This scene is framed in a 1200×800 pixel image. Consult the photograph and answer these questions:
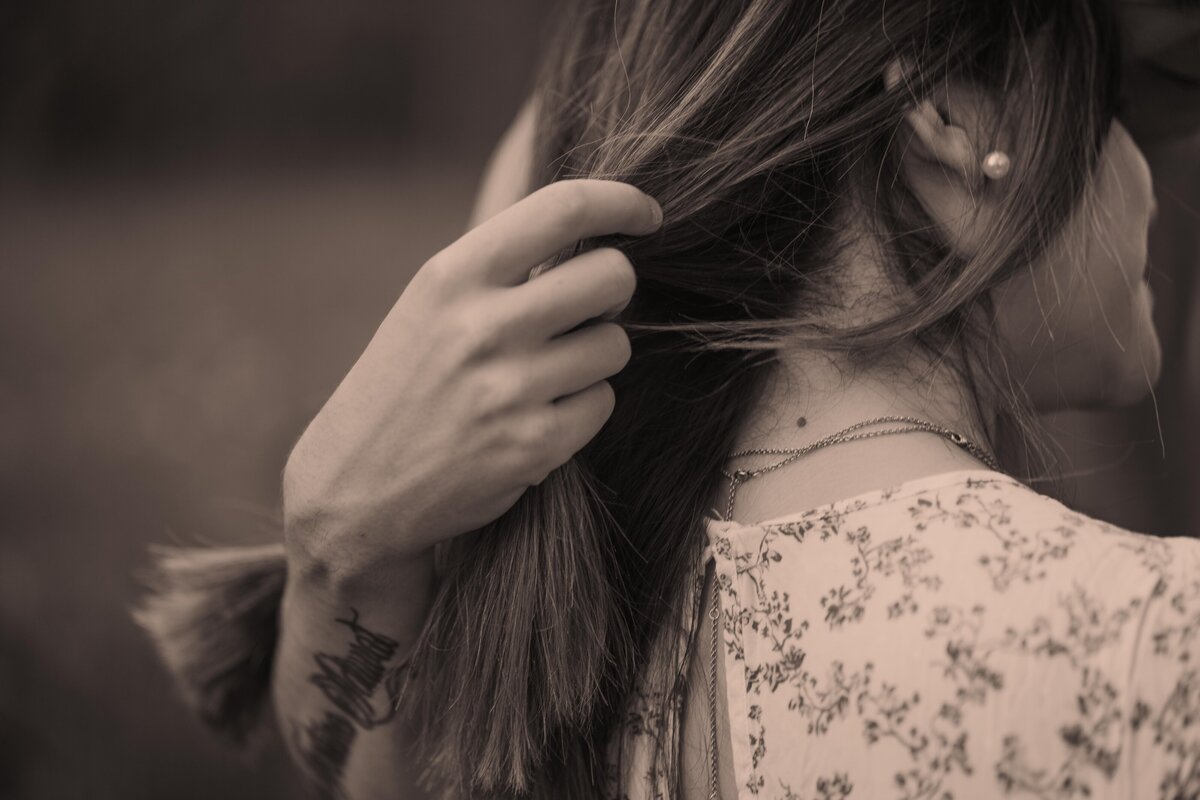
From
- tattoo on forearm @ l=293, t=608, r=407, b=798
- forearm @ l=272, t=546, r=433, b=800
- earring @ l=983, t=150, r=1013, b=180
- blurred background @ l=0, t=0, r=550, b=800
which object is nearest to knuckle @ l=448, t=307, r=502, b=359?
forearm @ l=272, t=546, r=433, b=800

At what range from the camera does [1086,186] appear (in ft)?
3.32

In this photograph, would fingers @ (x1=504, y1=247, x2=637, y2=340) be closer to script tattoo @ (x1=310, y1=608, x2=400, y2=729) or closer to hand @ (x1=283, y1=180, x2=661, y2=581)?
hand @ (x1=283, y1=180, x2=661, y2=581)

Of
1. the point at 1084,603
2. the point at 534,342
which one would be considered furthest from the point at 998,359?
the point at 534,342

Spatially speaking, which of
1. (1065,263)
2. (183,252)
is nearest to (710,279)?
(1065,263)

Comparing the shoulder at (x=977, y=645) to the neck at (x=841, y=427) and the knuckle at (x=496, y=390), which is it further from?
the knuckle at (x=496, y=390)

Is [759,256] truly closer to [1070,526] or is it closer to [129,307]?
[1070,526]

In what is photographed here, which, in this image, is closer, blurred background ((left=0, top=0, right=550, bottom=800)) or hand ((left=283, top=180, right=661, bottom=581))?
hand ((left=283, top=180, right=661, bottom=581))

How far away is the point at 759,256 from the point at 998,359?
27cm

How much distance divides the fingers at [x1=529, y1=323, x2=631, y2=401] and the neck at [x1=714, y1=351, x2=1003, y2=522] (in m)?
0.17

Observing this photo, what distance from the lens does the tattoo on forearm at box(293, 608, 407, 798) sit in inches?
42.5

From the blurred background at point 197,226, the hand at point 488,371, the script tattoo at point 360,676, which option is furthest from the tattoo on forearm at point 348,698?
the blurred background at point 197,226

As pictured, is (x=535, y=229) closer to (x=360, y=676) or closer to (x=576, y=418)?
(x=576, y=418)

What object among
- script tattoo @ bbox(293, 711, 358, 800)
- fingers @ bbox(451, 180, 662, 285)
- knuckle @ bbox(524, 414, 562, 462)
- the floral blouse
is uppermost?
fingers @ bbox(451, 180, 662, 285)

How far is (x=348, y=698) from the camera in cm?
116
